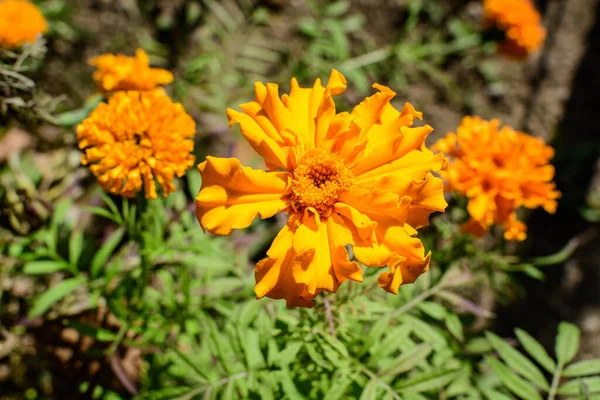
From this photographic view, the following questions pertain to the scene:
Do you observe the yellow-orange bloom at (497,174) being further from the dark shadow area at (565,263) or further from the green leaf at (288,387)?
the dark shadow area at (565,263)

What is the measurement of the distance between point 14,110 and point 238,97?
1180mm

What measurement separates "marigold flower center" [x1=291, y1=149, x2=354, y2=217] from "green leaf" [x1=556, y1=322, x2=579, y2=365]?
0.81 meters

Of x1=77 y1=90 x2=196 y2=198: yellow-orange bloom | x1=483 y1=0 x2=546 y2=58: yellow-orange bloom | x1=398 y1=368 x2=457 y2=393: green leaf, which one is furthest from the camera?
x1=483 y1=0 x2=546 y2=58: yellow-orange bloom

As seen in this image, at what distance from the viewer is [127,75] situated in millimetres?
1492

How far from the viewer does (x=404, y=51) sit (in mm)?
2775

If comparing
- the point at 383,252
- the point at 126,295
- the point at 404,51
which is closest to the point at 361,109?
the point at 383,252

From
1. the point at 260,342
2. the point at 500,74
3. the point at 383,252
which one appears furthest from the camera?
the point at 500,74

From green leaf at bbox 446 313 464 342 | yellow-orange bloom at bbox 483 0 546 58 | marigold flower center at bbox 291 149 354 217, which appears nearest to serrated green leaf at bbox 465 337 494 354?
green leaf at bbox 446 313 464 342

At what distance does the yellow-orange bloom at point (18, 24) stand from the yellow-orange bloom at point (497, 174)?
1.59m

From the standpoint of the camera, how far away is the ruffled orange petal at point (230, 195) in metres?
1.06

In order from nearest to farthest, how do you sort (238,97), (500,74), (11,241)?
(11,241), (238,97), (500,74)

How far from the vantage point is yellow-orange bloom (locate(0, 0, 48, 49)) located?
6.63ft

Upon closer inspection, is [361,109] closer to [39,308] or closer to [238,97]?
[39,308]

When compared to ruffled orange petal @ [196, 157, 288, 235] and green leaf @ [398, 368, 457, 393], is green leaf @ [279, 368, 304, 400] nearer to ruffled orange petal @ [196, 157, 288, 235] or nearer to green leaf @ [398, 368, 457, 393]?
green leaf @ [398, 368, 457, 393]
